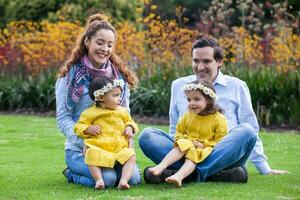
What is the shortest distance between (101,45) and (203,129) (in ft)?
3.14

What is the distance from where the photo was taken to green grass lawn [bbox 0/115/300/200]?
495 centimetres

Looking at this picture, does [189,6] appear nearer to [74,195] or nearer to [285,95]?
[285,95]

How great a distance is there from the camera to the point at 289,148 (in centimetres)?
816

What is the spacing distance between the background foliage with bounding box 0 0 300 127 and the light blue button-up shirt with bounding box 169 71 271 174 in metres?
4.76

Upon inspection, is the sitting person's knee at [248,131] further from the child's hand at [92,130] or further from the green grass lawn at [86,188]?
the child's hand at [92,130]

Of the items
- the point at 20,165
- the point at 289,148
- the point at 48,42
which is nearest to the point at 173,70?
the point at 48,42

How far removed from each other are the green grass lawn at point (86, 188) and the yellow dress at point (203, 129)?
30 centimetres

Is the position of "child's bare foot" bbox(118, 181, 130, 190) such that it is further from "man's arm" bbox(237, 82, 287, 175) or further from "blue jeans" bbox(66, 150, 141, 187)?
"man's arm" bbox(237, 82, 287, 175)

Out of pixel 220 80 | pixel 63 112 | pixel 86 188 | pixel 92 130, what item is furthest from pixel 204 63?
pixel 86 188

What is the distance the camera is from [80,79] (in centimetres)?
557

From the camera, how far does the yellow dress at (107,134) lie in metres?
5.28

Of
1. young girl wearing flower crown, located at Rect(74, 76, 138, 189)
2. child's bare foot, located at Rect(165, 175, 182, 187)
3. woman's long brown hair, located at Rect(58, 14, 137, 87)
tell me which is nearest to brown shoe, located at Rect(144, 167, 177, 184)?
young girl wearing flower crown, located at Rect(74, 76, 138, 189)

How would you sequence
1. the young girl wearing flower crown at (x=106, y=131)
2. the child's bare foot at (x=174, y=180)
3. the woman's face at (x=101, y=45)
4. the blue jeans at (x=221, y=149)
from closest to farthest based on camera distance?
the child's bare foot at (x=174, y=180) < the young girl wearing flower crown at (x=106, y=131) < the blue jeans at (x=221, y=149) < the woman's face at (x=101, y=45)

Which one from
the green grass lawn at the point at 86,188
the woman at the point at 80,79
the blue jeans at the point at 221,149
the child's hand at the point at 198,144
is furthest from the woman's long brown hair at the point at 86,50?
the green grass lawn at the point at 86,188
